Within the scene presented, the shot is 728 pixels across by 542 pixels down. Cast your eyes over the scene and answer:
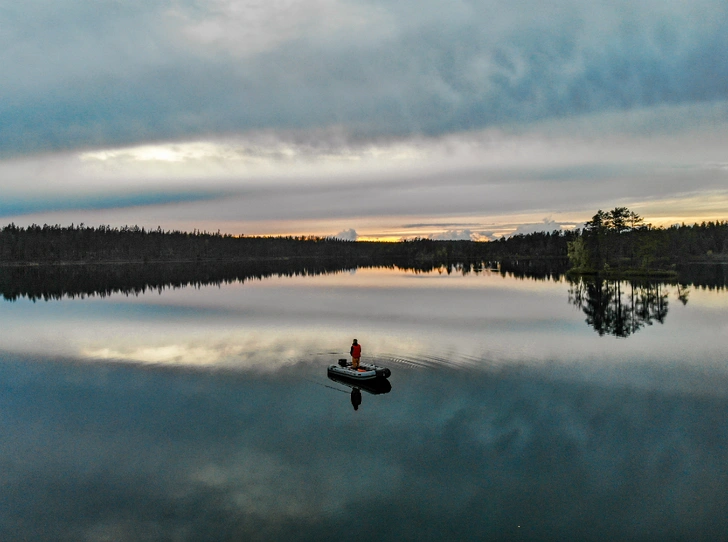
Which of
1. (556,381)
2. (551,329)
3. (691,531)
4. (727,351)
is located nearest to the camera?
(691,531)

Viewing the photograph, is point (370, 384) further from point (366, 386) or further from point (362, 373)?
point (362, 373)

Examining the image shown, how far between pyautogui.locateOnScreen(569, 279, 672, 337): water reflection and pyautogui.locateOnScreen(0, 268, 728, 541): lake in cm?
399

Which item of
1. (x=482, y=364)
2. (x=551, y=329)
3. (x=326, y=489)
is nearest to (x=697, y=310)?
(x=551, y=329)

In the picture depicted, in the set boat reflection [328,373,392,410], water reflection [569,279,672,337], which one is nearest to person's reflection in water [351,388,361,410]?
boat reflection [328,373,392,410]

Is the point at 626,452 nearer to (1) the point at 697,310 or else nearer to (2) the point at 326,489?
(2) the point at 326,489

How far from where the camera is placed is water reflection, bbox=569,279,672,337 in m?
47.9

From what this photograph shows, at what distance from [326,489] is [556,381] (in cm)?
1620

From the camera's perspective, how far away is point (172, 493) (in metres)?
16.5

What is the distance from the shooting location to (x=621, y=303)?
63.2 metres

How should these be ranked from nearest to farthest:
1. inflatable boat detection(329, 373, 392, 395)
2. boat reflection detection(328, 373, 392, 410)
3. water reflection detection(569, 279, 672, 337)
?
boat reflection detection(328, 373, 392, 410)
inflatable boat detection(329, 373, 392, 395)
water reflection detection(569, 279, 672, 337)

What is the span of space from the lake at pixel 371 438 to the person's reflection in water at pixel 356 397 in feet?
1.79

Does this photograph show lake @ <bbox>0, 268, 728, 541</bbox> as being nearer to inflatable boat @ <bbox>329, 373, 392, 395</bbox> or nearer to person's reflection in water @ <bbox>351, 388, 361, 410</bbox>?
inflatable boat @ <bbox>329, 373, 392, 395</bbox>

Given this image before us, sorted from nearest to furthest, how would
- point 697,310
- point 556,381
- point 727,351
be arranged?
point 556,381 → point 727,351 → point 697,310

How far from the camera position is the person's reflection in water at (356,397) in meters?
24.7
